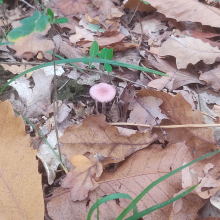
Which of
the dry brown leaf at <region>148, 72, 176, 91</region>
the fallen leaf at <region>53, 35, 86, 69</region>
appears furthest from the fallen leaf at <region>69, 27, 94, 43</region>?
the dry brown leaf at <region>148, 72, 176, 91</region>

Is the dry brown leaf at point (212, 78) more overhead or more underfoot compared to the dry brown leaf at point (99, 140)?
more overhead

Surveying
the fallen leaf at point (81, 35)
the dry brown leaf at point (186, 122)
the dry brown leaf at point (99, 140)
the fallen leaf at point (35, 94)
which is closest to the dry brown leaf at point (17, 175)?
the dry brown leaf at point (99, 140)

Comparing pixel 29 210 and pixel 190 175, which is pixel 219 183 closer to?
pixel 190 175

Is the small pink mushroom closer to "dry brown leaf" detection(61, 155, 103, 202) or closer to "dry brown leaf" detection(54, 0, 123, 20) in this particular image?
"dry brown leaf" detection(61, 155, 103, 202)

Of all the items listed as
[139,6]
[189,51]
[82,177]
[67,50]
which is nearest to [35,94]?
[67,50]

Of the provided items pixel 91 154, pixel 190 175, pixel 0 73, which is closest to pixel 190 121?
pixel 190 175

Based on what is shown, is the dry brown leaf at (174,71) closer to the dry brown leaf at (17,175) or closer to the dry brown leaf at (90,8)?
the dry brown leaf at (90,8)

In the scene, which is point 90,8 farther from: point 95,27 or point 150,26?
point 150,26

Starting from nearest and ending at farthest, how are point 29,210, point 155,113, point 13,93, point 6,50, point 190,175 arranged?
point 29,210 → point 190,175 → point 155,113 → point 13,93 → point 6,50
